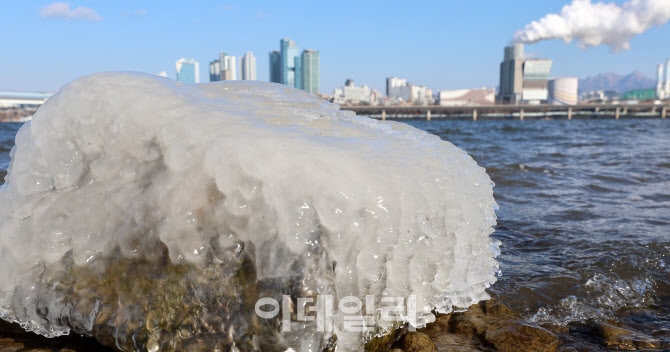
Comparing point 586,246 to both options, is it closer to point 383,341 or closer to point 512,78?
point 383,341

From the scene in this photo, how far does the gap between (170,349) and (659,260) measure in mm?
4245

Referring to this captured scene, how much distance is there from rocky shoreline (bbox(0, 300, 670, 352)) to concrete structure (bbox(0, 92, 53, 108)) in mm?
80220

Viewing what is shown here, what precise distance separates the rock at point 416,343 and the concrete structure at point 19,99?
81.1 m

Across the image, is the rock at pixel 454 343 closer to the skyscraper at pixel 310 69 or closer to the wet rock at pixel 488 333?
the wet rock at pixel 488 333

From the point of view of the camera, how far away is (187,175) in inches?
80.5

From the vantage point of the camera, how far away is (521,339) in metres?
2.45

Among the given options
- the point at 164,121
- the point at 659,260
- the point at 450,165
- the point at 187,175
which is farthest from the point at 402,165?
the point at 659,260

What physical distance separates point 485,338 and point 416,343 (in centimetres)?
45

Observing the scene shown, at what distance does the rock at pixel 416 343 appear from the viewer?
2285 mm

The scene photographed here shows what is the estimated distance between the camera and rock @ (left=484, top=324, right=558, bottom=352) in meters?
2.40

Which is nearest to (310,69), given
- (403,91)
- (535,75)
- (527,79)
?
(403,91)

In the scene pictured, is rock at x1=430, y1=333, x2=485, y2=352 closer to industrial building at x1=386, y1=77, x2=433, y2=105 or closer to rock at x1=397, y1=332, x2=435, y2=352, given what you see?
rock at x1=397, y1=332, x2=435, y2=352

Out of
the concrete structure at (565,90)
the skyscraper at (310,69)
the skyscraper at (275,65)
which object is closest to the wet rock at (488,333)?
the concrete structure at (565,90)

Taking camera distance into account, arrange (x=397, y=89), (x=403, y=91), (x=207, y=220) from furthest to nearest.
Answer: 1. (x=397, y=89)
2. (x=403, y=91)
3. (x=207, y=220)
